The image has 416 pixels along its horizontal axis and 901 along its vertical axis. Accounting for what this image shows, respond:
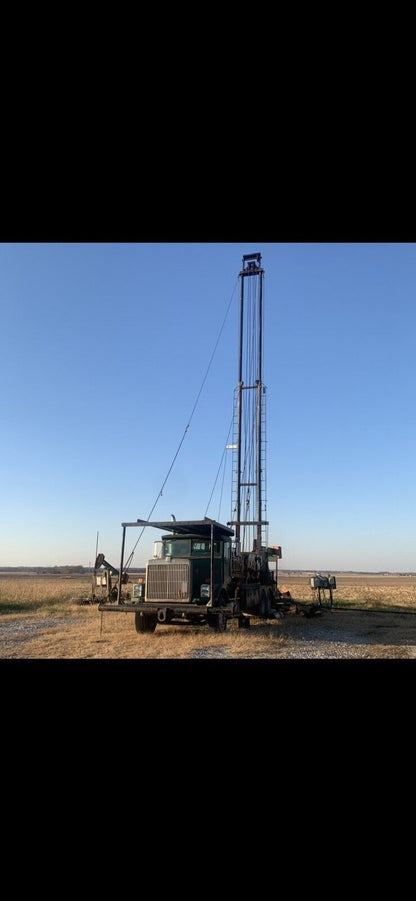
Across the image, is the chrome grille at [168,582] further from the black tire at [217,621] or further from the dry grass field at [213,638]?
the dry grass field at [213,638]

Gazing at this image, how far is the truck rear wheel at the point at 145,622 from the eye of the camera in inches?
366

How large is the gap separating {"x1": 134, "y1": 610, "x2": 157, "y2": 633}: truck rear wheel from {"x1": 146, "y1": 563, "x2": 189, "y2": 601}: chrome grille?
0.68 metres

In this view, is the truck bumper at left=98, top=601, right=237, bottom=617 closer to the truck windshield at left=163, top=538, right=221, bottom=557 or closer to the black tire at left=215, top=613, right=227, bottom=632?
the black tire at left=215, top=613, right=227, bottom=632

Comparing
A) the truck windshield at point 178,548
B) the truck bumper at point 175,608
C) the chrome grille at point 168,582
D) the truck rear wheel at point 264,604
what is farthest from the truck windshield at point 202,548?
the truck rear wheel at point 264,604

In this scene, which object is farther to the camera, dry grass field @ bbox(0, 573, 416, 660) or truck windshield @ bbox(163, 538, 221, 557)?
truck windshield @ bbox(163, 538, 221, 557)

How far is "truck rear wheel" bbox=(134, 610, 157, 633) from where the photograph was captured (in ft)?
30.5

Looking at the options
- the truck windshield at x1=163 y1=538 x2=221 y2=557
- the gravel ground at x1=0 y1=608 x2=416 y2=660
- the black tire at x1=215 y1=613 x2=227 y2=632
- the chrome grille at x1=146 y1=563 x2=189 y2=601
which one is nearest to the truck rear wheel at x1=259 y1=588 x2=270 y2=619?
the gravel ground at x1=0 y1=608 x2=416 y2=660

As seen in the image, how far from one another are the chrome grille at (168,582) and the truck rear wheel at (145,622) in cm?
68

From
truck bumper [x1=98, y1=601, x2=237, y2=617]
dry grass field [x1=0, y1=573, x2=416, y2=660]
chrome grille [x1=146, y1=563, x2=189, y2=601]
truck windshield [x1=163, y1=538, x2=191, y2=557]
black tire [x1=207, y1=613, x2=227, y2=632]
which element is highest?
truck windshield [x1=163, y1=538, x2=191, y2=557]

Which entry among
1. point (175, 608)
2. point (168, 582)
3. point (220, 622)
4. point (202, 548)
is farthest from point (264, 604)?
point (175, 608)

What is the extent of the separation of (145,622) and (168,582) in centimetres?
114

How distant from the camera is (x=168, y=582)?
28.8 feet

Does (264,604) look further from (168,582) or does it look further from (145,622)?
(168,582)
